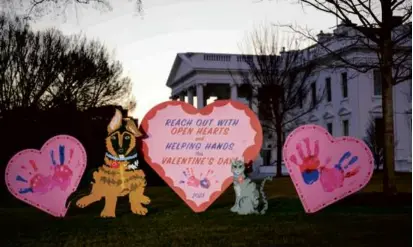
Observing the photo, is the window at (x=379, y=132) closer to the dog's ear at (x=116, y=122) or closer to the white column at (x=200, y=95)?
the white column at (x=200, y=95)

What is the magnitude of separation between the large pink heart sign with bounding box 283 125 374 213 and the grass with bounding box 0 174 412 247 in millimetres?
519

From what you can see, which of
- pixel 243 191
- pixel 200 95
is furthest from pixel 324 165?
pixel 200 95

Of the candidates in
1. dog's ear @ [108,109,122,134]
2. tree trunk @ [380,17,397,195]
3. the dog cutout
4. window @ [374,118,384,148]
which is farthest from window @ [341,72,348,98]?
dog's ear @ [108,109,122,134]

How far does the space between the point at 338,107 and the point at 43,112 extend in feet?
79.3

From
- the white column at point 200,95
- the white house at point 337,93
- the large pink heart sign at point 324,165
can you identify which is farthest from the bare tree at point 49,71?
the large pink heart sign at point 324,165

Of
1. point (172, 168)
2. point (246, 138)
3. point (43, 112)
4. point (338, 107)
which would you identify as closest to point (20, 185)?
point (172, 168)

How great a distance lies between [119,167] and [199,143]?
1.85 metres

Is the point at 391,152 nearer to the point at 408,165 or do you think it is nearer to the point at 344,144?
the point at 344,144

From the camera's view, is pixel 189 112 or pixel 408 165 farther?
pixel 408 165

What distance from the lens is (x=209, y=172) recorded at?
13.5m

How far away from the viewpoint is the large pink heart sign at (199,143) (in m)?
13.4

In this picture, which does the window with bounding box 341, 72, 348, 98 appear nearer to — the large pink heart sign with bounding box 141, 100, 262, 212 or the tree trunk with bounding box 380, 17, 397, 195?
the tree trunk with bounding box 380, 17, 397, 195

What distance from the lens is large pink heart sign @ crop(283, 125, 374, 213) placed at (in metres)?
12.8

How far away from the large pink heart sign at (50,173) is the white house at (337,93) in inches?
1006
